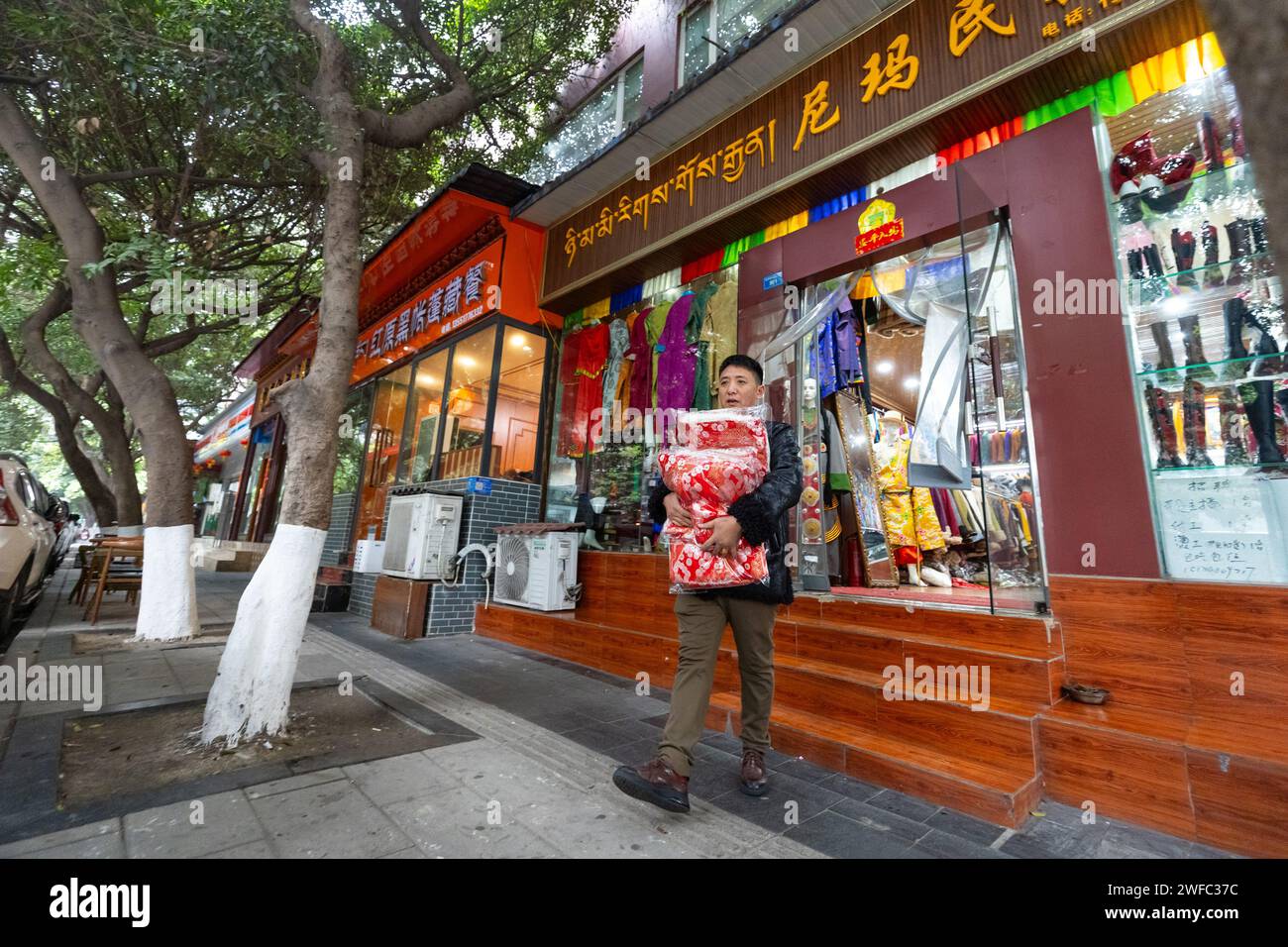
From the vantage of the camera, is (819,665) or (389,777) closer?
(389,777)

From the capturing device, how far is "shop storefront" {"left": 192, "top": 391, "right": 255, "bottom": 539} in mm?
20172

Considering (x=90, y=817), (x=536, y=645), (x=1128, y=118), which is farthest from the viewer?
(x=536, y=645)

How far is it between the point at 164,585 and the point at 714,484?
631 cm

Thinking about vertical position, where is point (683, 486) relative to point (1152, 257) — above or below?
below

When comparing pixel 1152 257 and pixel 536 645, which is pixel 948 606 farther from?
pixel 536 645

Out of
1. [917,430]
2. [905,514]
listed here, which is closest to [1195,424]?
[917,430]

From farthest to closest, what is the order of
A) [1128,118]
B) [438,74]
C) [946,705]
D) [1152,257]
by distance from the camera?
1. [438,74]
2. [1128,118]
3. [1152,257]
4. [946,705]

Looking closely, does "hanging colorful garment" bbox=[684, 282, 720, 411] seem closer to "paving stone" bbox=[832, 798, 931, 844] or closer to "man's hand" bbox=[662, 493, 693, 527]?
"man's hand" bbox=[662, 493, 693, 527]

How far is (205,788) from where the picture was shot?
245 cm

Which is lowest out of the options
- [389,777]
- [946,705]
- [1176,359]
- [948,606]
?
[389,777]

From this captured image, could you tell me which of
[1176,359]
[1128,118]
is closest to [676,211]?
[1128,118]

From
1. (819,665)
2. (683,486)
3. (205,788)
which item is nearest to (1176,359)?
(819,665)

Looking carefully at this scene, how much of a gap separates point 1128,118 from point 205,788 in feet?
21.1

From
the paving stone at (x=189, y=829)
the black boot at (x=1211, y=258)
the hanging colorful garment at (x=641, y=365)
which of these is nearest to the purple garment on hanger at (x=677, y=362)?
the hanging colorful garment at (x=641, y=365)
